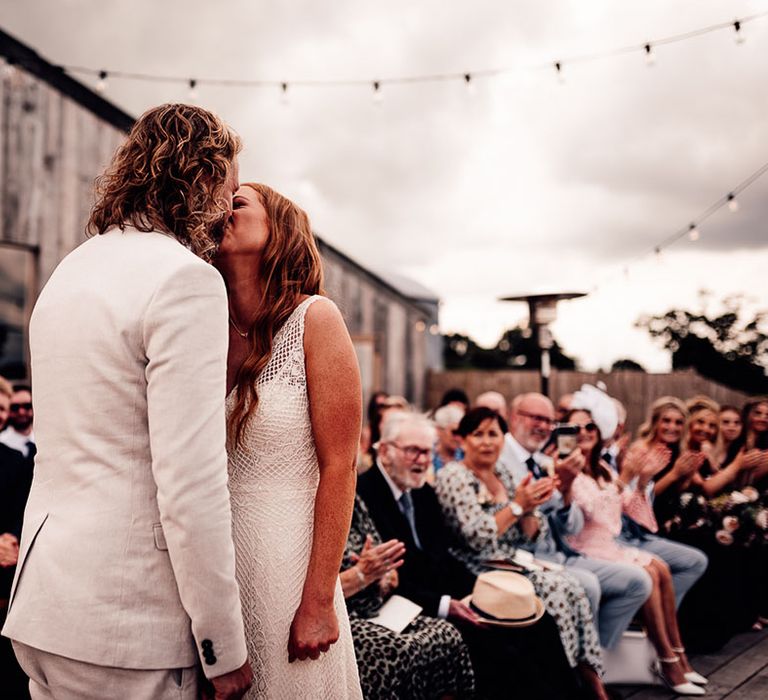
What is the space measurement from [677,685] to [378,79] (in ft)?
19.5

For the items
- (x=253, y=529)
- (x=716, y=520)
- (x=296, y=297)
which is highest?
(x=296, y=297)

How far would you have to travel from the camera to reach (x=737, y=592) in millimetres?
5957

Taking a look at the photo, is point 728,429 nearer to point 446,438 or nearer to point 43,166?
point 446,438

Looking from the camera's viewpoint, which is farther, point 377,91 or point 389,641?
point 377,91

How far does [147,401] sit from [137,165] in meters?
0.46

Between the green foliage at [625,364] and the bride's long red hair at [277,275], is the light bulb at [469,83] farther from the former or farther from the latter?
the green foliage at [625,364]

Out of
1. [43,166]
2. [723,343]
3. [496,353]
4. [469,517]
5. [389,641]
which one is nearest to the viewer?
[389,641]

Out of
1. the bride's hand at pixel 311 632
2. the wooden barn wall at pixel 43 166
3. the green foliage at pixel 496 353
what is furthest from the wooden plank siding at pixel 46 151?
the green foliage at pixel 496 353

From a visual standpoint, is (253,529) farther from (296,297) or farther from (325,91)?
(325,91)

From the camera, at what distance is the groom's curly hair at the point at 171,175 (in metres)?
1.48

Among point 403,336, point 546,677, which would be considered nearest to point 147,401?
point 546,677

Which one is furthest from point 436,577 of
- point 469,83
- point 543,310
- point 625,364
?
point 625,364

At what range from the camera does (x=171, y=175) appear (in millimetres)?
1479

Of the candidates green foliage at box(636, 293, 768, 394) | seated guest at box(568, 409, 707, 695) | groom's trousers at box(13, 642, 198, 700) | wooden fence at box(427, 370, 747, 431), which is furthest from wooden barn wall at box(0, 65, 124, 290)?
green foliage at box(636, 293, 768, 394)
